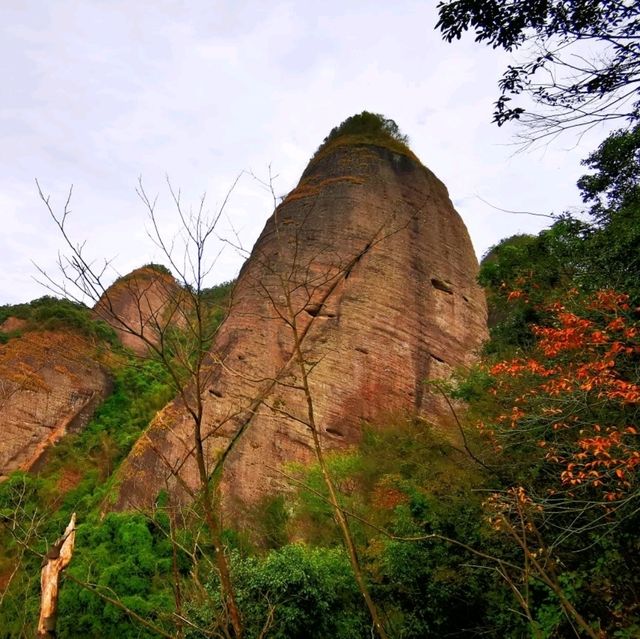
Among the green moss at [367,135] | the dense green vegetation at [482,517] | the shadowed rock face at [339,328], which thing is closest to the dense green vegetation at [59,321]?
the shadowed rock face at [339,328]

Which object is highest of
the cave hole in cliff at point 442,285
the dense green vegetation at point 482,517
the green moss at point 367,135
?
the green moss at point 367,135

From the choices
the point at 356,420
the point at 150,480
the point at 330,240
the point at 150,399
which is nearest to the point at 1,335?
the point at 150,399

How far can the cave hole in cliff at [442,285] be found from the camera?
1632 cm

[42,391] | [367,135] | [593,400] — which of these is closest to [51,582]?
[593,400]

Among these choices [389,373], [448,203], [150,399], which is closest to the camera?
[389,373]

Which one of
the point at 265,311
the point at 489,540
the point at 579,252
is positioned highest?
the point at 265,311

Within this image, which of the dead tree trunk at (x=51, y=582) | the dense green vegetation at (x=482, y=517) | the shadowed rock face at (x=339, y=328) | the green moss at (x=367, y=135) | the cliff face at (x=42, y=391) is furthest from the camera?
the green moss at (x=367, y=135)

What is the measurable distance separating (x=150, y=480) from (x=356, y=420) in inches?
200

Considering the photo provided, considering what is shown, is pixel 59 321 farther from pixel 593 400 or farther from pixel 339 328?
pixel 593 400

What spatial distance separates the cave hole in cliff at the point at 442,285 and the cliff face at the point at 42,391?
1122 centimetres

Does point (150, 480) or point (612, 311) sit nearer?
point (612, 311)

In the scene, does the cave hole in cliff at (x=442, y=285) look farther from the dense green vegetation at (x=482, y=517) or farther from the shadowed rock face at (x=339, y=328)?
the dense green vegetation at (x=482, y=517)

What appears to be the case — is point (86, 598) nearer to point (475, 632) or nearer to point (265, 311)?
point (475, 632)

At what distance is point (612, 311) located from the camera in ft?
20.4
